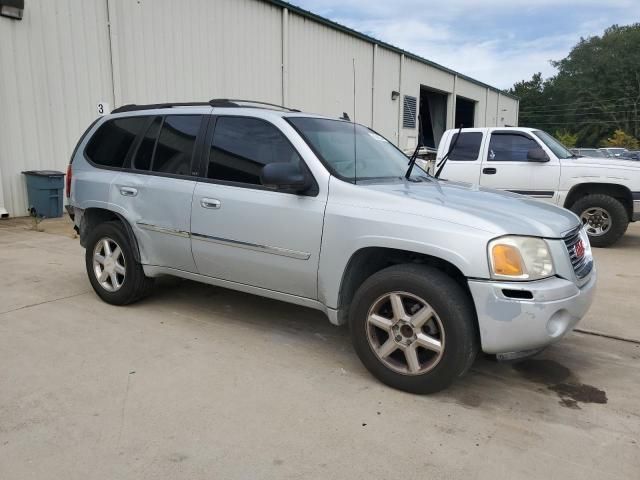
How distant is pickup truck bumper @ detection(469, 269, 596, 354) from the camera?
289cm

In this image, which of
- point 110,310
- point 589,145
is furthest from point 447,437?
point 589,145

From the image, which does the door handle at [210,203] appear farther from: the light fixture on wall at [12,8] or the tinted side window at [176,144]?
the light fixture on wall at [12,8]

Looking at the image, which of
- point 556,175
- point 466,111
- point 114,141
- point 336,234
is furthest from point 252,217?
point 466,111

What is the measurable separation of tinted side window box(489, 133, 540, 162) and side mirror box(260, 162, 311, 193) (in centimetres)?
601

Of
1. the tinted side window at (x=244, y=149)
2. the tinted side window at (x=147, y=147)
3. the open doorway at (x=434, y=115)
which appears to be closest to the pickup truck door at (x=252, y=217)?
the tinted side window at (x=244, y=149)

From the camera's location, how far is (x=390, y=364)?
327cm

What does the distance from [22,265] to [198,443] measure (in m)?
4.81

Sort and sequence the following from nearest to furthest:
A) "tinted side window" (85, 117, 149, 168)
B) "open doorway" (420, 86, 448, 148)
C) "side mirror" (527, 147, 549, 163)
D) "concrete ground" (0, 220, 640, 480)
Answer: "concrete ground" (0, 220, 640, 480) < "tinted side window" (85, 117, 149, 168) < "side mirror" (527, 147, 549, 163) < "open doorway" (420, 86, 448, 148)

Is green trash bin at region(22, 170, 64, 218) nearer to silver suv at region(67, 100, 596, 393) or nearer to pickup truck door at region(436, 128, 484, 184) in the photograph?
silver suv at region(67, 100, 596, 393)

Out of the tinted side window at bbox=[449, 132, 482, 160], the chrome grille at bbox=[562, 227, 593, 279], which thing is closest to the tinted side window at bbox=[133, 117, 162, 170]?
the chrome grille at bbox=[562, 227, 593, 279]

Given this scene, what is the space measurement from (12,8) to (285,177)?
29.2ft

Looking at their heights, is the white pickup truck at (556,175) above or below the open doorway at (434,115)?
below

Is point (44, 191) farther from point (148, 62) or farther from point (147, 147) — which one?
point (147, 147)

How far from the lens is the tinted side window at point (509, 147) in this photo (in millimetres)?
8492
